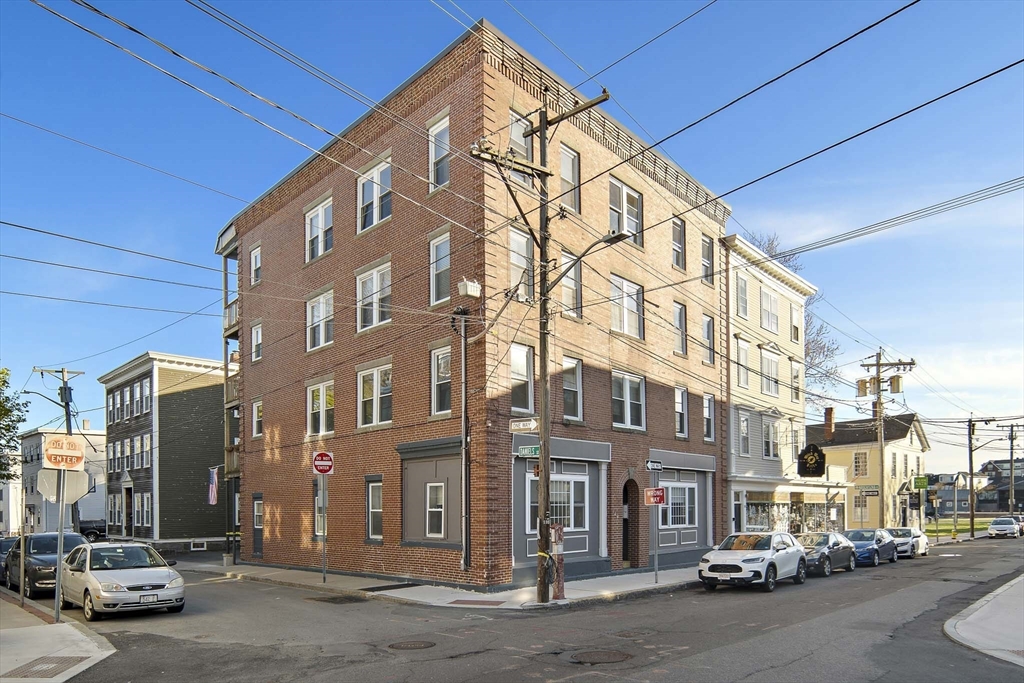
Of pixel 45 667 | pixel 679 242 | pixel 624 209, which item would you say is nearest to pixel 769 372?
pixel 679 242

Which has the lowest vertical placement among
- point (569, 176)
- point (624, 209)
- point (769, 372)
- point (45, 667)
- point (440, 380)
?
point (45, 667)

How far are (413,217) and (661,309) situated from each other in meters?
9.82

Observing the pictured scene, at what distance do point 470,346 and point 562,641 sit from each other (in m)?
9.37

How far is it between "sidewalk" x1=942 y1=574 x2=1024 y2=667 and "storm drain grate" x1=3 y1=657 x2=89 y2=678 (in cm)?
1262

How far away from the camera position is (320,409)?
26.7 metres

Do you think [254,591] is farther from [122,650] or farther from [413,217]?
[413,217]

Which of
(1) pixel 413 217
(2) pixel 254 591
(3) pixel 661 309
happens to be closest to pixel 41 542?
(2) pixel 254 591

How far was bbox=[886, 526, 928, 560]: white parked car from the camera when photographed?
116 feet

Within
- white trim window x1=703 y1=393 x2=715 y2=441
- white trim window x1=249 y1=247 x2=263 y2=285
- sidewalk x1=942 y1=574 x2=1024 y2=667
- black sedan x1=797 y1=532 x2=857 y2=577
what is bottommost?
black sedan x1=797 y1=532 x2=857 y2=577

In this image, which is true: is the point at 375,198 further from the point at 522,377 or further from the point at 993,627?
the point at 993,627

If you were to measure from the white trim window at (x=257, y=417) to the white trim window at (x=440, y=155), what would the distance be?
13.0 meters

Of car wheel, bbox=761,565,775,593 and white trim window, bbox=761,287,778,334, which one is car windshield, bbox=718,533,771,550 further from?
white trim window, bbox=761,287,778,334

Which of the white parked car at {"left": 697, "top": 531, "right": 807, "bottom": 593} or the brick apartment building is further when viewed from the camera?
the brick apartment building

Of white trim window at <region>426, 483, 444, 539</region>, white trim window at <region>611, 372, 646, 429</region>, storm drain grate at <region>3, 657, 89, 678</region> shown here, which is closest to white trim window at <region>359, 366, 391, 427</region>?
white trim window at <region>426, 483, 444, 539</region>
